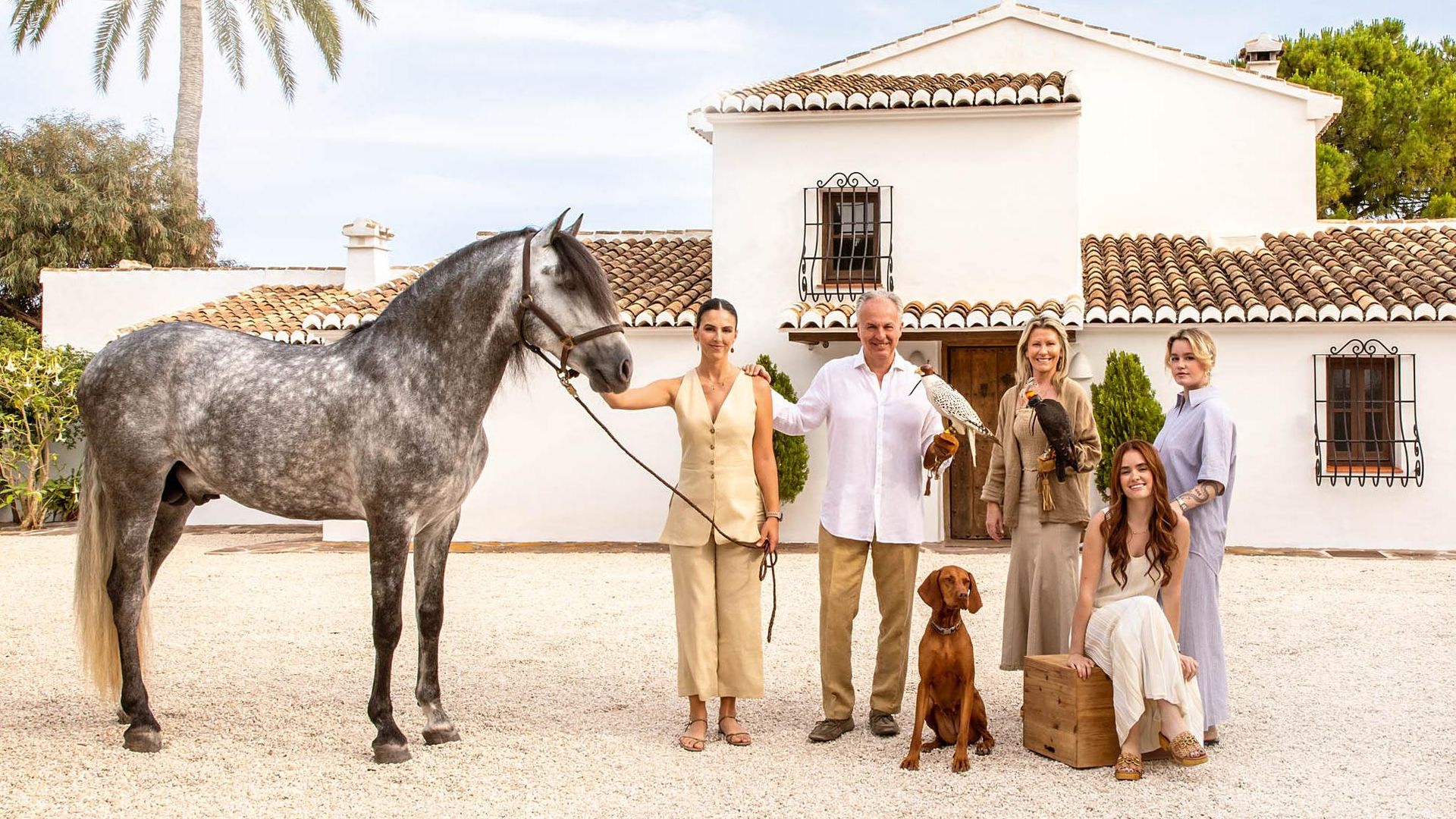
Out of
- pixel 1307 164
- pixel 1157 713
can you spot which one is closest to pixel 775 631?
pixel 1157 713

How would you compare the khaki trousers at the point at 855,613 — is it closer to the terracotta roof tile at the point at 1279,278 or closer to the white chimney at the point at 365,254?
the terracotta roof tile at the point at 1279,278

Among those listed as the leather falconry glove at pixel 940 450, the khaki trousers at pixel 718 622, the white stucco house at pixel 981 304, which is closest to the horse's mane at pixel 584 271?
the khaki trousers at pixel 718 622

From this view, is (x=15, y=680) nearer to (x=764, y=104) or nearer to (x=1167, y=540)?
(x=1167, y=540)

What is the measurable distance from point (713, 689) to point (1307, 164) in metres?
15.5

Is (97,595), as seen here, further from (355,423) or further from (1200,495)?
(1200,495)

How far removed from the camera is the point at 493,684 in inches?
269

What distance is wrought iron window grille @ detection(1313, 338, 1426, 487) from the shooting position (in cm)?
1376

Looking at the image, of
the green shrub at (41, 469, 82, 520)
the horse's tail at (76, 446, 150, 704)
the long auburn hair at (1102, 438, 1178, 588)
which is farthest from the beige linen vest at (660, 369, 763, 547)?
the green shrub at (41, 469, 82, 520)

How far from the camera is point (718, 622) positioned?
5441mm

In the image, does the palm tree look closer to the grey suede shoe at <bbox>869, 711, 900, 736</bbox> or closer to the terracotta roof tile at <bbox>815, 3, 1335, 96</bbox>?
the terracotta roof tile at <bbox>815, 3, 1335, 96</bbox>

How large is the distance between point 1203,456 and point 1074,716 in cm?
125

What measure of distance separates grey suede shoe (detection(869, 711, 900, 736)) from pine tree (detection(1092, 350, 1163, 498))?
8194mm

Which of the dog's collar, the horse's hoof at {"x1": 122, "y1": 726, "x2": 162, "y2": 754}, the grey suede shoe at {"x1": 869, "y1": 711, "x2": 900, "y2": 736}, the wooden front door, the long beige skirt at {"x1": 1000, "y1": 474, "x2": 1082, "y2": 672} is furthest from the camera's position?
the wooden front door

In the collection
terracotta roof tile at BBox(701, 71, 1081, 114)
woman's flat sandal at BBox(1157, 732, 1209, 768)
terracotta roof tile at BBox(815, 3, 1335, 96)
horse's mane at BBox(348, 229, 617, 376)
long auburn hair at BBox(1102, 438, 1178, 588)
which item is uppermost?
terracotta roof tile at BBox(815, 3, 1335, 96)
